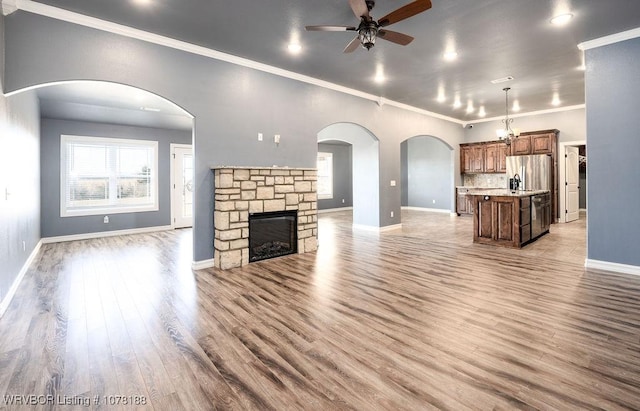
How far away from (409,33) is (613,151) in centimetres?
320

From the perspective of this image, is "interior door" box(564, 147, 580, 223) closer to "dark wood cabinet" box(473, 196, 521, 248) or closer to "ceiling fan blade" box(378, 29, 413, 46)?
"dark wood cabinet" box(473, 196, 521, 248)

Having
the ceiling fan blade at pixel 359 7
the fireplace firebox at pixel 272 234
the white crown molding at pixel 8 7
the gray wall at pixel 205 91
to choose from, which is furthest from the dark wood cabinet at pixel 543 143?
the white crown molding at pixel 8 7

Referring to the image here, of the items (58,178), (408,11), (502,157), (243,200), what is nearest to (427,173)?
(502,157)

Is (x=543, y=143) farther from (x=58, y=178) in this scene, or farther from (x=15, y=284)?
(x=58, y=178)

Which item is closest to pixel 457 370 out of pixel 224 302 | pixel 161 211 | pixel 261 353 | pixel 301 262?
pixel 261 353

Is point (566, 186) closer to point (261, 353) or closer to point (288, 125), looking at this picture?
point (288, 125)

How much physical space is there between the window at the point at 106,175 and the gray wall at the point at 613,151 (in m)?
9.06

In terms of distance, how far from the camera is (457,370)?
2074mm

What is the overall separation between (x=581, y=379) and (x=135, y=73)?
5190 mm

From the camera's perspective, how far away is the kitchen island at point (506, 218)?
5582 millimetres

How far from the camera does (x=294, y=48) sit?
4.57 m

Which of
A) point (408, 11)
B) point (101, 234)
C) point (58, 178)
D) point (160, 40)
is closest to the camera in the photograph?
point (408, 11)

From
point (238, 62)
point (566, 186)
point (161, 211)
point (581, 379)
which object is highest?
point (238, 62)

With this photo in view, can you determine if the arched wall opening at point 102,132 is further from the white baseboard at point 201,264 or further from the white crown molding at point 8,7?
the white baseboard at point 201,264
